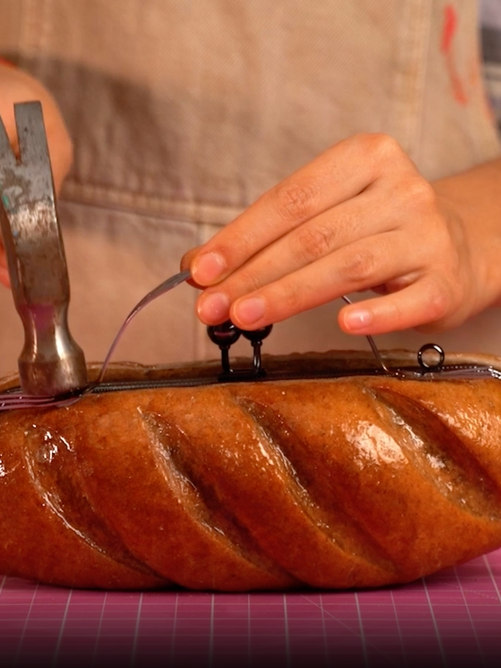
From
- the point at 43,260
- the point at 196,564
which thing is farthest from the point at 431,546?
the point at 43,260

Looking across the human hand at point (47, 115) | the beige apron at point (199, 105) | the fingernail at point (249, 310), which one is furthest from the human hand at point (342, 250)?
the beige apron at point (199, 105)

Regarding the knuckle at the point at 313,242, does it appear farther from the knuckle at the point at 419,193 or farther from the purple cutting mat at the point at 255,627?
the purple cutting mat at the point at 255,627

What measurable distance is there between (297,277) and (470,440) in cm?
27

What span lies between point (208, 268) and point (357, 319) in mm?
179

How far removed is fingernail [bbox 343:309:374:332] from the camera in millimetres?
1123

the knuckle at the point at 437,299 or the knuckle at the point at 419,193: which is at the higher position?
the knuckle at the point at 419,193

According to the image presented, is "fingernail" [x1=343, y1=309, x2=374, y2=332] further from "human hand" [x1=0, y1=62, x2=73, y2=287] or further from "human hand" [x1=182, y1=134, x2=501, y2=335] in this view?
"human hand" [x1=0, y1=62, x2=73, y2=287]

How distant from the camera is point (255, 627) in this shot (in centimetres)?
104

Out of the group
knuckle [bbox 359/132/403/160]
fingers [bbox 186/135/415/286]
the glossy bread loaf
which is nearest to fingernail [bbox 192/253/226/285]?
fingers [bbox 186/135/415/286]

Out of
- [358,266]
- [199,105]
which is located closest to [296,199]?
[358,266]

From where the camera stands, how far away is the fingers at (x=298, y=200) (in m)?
1.16

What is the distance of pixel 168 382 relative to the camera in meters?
1.21

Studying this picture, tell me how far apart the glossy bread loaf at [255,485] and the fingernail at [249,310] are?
0.08m

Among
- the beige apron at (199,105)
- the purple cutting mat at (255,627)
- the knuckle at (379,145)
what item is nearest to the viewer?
the purple cutting mat at (255,627)
